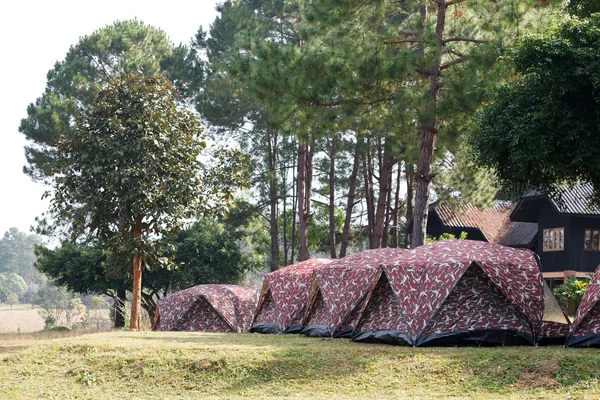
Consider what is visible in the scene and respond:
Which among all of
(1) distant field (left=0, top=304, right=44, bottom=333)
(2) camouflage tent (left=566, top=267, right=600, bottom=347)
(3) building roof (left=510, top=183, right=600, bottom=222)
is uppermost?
(3) building roof (left=510, top=183, right=600, bottom=222)

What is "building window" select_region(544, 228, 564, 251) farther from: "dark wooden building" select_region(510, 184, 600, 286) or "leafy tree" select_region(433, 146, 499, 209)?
"leafy tree" select_region(433, 146, 499, 209)

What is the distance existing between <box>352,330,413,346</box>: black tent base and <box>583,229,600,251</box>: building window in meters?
21.9

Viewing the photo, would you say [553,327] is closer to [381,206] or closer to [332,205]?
[381,206]

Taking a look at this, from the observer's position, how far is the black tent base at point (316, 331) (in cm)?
1784

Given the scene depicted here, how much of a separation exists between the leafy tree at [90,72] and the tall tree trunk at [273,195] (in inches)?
188

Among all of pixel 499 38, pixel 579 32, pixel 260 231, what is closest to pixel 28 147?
pixel 260 231

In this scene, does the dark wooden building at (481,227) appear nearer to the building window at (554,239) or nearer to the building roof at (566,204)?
the building roof at (566,204)

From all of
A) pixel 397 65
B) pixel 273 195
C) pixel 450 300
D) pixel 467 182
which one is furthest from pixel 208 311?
pixel 273 195

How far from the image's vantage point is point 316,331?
18266mm

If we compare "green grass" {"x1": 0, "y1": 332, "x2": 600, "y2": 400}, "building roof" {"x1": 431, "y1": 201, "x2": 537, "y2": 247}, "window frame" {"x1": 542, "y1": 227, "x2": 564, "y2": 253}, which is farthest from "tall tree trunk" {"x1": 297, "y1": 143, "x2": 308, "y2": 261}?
"green grass" {"x1": 0, "y1": 332, "x2": 600, "y2": 400}

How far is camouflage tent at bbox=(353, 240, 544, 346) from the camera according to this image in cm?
1445

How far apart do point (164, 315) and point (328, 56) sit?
30.9ft

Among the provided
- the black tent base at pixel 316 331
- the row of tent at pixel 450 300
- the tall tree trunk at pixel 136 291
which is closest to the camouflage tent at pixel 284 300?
the black tent base at pixel 316 331

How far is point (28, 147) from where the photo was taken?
1537 inches
